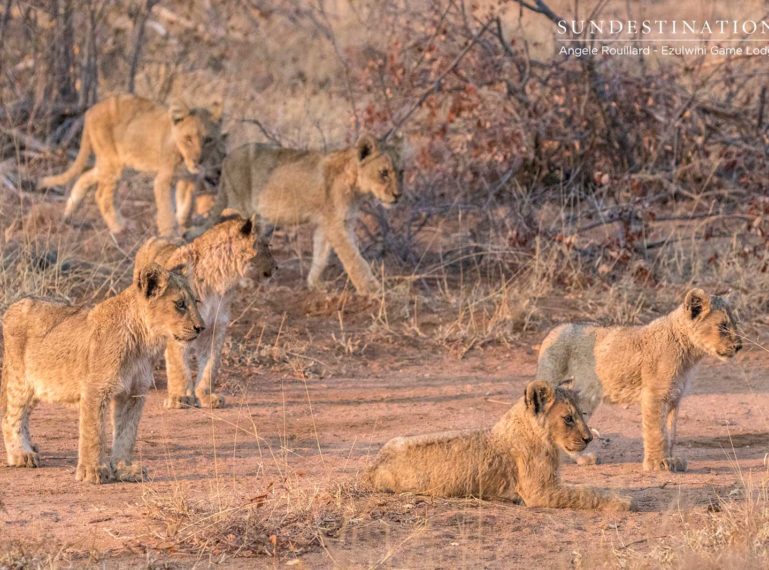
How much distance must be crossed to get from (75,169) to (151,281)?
6911mm

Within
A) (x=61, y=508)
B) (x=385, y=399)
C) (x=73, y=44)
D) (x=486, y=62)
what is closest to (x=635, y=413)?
(x=385, y=399)

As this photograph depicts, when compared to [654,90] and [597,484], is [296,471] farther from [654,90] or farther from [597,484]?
[654,90]

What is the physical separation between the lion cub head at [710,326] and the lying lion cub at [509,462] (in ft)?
4.10

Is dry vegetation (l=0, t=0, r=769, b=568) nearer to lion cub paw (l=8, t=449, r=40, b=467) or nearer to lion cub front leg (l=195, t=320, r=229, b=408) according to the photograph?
lion cub front leg (l=195, t=320, r=229, b=408)

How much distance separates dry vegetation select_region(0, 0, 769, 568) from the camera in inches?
420

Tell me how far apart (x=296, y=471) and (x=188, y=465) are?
61 cm

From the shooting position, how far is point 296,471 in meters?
7.16

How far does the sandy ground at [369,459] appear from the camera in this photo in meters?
5.82

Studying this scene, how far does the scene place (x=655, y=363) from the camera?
756 centimetres

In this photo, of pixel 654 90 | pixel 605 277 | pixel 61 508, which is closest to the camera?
pixel 61 508

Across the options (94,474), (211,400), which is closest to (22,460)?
(94,474)

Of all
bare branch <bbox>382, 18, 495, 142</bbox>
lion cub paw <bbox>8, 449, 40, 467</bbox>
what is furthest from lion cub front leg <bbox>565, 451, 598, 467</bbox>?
bare branch <bbox>382, 18, 495, 142</bbox>

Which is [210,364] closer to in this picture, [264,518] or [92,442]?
[92,442]

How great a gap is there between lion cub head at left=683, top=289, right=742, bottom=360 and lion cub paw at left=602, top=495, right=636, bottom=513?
138 cm
